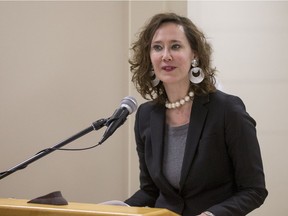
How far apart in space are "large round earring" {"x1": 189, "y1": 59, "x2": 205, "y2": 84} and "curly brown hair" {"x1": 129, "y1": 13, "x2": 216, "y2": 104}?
15mm

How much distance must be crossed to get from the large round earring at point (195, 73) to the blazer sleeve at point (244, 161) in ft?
0.56

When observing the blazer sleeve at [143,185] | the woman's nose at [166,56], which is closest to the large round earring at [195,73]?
the woman's nose at [166,56]

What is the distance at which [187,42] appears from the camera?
6.17 ft

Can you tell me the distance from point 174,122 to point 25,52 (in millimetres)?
1222

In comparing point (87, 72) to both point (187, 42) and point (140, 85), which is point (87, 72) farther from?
point (187, 42)

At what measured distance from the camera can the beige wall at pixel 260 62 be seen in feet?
9.94

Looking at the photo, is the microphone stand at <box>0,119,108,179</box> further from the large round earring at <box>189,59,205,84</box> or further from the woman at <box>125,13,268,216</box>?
the large round earring at <box>189,59,205,84</box>

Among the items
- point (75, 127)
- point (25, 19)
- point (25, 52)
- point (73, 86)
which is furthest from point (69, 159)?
point (25, 19)

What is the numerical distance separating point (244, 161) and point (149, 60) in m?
0.60

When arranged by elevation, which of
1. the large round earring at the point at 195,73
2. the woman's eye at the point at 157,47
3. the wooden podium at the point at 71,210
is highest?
the woman's eye at the point at 157,47

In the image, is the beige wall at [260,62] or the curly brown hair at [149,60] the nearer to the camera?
the curly brown hair at [149,60]

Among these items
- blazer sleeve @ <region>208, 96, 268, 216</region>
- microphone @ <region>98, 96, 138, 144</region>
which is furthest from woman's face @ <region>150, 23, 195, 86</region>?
microphone @ <region>98, 96, 138, 144</region>

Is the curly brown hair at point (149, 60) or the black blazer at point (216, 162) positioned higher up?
the curly brown hair at point (149, 60)

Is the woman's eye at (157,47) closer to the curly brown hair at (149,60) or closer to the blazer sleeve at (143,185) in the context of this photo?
the curly brown hair at (149,60)
